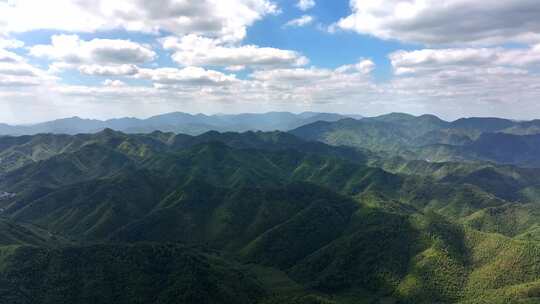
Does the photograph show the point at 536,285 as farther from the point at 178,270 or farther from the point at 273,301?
the point at 178,270

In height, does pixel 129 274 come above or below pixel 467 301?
above

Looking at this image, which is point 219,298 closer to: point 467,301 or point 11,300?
point 11,300

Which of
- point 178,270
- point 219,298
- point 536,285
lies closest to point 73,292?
point 178,270

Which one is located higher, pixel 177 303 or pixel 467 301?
pixel 177 303

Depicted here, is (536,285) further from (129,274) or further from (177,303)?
(129,274)

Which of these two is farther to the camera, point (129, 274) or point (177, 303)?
point (129, 274)

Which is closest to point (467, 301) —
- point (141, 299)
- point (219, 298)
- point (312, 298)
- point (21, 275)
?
point (312, 298)

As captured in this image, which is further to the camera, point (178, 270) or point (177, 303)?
point (178, 270)

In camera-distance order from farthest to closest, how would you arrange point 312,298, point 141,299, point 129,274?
point 129,274 → point 141,299 → point 312,298

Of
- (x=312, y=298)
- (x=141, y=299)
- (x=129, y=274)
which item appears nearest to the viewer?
(x=312, y=298)
